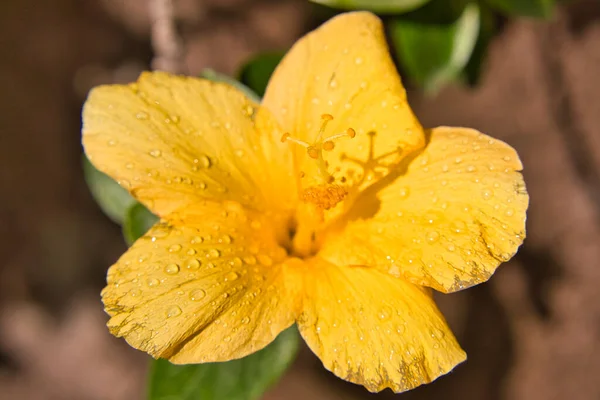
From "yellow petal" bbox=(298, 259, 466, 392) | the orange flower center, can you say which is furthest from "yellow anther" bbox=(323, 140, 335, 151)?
"yellow petal" bbox=(298, 259, 466, 392)

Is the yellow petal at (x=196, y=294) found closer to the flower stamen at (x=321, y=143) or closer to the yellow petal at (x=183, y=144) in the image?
the yellow petal at (x=183, y=144)

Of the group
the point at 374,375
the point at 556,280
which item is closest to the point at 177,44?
the point at 374,375

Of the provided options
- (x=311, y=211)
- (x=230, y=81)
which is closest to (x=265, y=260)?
(x=311, y=211)

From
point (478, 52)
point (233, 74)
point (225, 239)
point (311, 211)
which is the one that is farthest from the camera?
point (233, 74)

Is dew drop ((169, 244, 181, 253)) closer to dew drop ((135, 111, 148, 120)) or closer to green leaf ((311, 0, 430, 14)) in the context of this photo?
dew drop ((135, 111, 148, 120))

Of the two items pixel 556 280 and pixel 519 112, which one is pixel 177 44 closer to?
pixel 519 112

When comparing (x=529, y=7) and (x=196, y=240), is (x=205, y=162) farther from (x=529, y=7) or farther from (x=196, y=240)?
(x=529, y=7)
